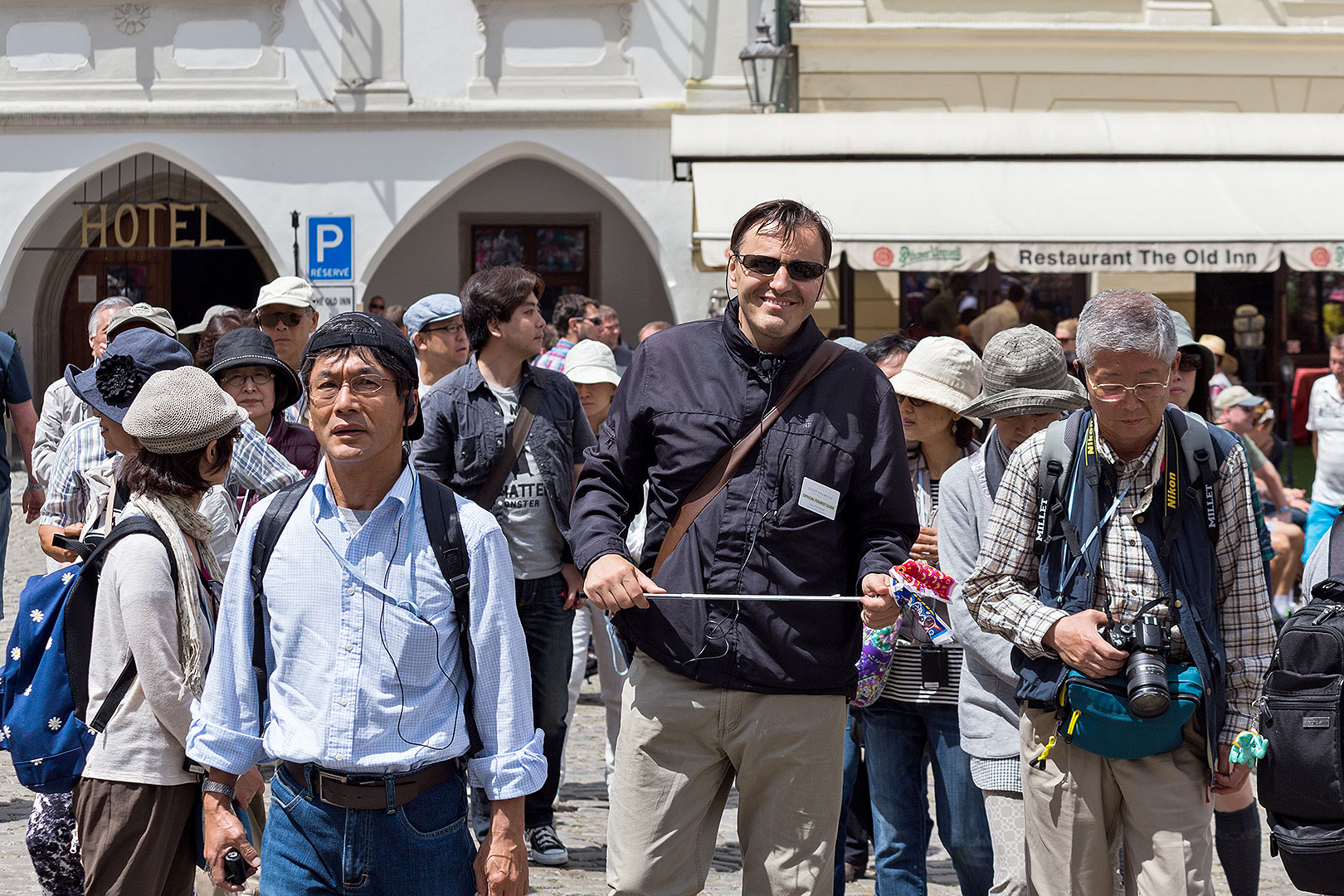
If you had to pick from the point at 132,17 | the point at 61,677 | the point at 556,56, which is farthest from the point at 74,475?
the point at 132,17

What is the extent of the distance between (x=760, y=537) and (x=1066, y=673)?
740 mm

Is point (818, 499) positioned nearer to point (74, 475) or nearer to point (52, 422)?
point (74, 475)

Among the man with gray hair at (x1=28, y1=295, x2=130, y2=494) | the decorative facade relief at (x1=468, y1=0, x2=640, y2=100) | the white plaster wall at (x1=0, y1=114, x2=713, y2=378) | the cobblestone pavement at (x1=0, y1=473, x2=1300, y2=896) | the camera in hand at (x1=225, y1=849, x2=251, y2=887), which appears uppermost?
the decorative facade relief at (x1=468, y1=0, x2=640, y2=100)

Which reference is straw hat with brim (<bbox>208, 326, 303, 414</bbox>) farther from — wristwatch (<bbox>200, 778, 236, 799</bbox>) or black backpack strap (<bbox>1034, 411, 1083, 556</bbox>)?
black backpack strap (<bbox>1034, 411, 1083, 556</bbox>)

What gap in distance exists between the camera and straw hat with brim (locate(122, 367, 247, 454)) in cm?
356

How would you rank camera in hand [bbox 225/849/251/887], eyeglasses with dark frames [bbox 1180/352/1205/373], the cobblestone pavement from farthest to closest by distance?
the cobblestone pavement
eyeglasses with dark frames [bbox 1180/352/1205/373]
camera in hand [bbox 225/849/251/887]

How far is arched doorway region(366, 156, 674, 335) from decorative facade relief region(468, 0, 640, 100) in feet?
7.24

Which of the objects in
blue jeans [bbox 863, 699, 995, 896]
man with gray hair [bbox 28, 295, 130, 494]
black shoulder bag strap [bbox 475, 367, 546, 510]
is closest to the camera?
blue jeans [bbox 863, 699, 995, 896]

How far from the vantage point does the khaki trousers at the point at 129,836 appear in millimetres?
3416

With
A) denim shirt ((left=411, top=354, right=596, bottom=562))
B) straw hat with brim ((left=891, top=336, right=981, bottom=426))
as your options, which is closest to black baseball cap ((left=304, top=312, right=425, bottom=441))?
straw hat with brim ((left=891, top=336, right=981, bottom=426))

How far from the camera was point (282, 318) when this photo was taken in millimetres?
6621

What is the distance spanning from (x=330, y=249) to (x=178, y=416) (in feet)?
42.8

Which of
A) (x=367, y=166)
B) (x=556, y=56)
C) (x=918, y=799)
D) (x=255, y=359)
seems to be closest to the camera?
(x=918, y=799)

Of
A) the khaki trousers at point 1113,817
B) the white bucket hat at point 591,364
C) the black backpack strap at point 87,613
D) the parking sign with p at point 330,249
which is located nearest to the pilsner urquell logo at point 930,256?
the parking sign with p at point 330,249
